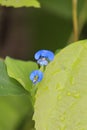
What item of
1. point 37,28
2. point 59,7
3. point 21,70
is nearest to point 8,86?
point 21,70

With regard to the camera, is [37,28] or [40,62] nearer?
[40,62]

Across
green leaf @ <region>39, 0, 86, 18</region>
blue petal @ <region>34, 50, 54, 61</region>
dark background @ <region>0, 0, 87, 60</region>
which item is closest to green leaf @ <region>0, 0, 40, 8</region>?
blue petal @ <region>34, 50, 54, 61</region>

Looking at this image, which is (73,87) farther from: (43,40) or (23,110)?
(43,40)

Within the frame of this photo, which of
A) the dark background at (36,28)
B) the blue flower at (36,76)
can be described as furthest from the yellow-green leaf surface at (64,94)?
the dark background at (36,28)

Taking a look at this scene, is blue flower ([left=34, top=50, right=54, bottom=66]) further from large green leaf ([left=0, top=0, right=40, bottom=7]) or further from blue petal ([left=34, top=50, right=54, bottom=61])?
large green leaf ([left=0, top=0, right=40, bottom=7])

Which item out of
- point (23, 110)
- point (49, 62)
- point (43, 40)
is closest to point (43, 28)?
point (43, 40)

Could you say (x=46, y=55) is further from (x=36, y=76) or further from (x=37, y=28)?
(x=37, y=28)
